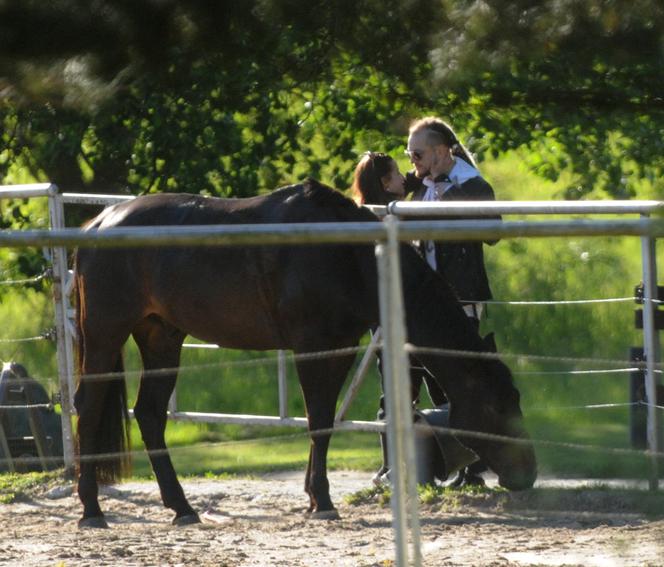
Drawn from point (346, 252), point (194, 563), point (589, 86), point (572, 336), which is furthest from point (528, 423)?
point (589, 86)

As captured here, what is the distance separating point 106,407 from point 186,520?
29.2 inches

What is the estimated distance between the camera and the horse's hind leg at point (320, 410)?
6.52 meters

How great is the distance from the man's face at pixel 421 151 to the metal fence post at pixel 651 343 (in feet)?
3.59

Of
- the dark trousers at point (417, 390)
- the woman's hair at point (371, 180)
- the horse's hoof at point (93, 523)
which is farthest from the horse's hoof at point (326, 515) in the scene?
the woman's hair at point (371, 180)

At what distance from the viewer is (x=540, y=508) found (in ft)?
20.9

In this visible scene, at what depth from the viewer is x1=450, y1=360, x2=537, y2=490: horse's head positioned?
19.8 ft

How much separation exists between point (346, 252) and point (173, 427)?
4.27m

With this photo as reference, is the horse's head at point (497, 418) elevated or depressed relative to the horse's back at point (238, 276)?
depressed

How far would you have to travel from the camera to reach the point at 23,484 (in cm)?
790

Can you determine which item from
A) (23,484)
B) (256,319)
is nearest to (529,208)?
(256,319)

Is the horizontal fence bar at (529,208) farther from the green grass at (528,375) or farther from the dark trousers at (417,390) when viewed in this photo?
the green grass at (528,375)

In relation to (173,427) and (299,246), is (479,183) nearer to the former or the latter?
(299,246)

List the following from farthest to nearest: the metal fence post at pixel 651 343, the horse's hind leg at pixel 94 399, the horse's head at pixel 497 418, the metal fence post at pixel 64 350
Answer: the metal fence post at pixel 64 350, the horse's hind leg at pixel 94 399, the metal fence post at pixel 651 343, the horse's head at pixel 497 418

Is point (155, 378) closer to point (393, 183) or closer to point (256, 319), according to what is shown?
point (256, 319)
